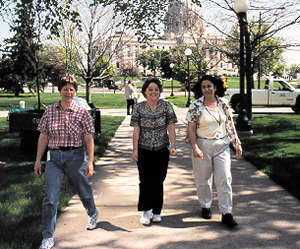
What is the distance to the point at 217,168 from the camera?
14.0ft

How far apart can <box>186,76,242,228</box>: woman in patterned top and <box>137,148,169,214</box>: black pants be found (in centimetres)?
40

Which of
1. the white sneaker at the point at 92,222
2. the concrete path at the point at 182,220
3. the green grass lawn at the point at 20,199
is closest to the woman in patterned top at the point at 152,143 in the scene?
the concrete path at the point at 182,220

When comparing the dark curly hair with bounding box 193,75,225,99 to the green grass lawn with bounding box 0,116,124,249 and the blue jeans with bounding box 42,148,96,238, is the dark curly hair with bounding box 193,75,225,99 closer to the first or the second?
the blue jeans with bounding box 42,148,96,238

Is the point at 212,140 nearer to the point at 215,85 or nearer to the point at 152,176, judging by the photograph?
the point at 215,85

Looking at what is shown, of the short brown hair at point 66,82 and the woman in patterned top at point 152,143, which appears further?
the woman in patterned top at point 152,143

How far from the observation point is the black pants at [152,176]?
4297 millimetres

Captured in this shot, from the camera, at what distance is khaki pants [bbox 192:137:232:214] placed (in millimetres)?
4211

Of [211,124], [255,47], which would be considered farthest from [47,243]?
[255,47]

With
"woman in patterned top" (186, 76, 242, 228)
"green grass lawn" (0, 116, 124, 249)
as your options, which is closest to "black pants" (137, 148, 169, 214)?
"woman in patterned top" (186, 76, 242, 228)

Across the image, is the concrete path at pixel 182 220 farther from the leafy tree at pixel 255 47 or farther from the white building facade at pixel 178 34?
the leafy tree at pixel 255 47

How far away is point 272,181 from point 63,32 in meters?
13.3

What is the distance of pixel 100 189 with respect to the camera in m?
5.85

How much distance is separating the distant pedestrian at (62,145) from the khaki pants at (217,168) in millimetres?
1320

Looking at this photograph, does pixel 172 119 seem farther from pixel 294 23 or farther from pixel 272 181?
pixel 294 23
